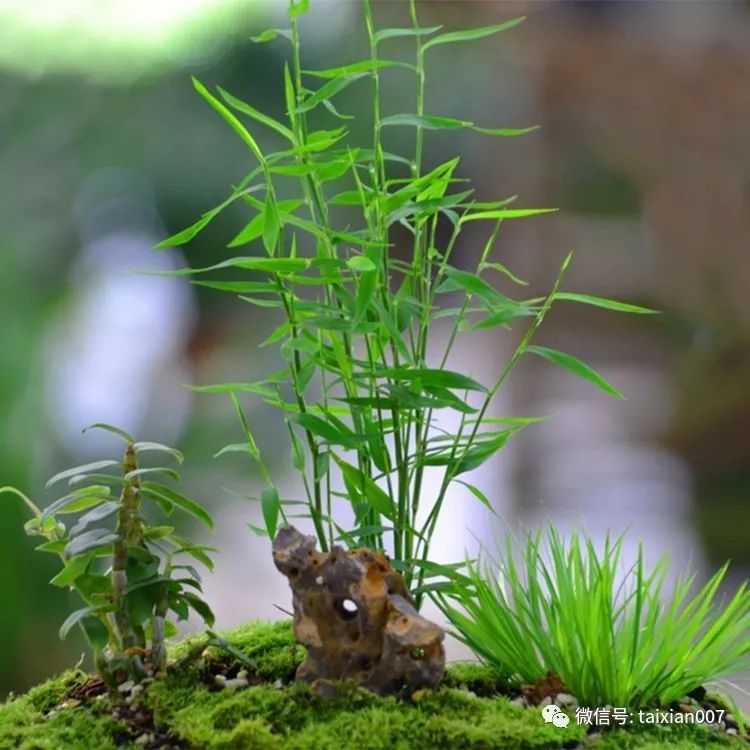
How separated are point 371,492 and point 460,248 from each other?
1727 mm

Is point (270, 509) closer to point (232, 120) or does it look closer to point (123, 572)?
point (123, 572)

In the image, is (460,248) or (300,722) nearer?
(300,722)

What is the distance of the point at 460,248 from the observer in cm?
246

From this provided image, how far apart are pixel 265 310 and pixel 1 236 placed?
54 centimetres

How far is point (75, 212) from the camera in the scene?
1.79 metres

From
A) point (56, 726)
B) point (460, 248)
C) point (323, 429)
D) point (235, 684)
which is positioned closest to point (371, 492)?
point (323, 429)

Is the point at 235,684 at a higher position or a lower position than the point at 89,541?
lower

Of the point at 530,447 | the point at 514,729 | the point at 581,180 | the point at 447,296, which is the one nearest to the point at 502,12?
the point at 581,180

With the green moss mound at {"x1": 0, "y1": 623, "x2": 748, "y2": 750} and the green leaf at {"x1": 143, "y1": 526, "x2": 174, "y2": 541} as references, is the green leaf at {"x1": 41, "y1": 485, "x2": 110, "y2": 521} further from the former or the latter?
the green moss mound at {"x1": 0, "y1": 623, "x2": 748, "y2": 750}

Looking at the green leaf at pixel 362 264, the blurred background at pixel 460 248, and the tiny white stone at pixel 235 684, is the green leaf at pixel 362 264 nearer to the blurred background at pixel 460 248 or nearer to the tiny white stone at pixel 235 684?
the tiny white stone at pixel 235 684

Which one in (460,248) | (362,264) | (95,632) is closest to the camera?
(362,264)

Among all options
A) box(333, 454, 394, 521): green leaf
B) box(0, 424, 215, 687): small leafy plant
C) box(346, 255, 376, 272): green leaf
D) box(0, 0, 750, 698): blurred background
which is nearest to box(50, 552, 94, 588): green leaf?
box(0, 424, 215, 687): small leafy plant

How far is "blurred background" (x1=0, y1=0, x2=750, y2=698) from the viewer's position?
173 centimetres

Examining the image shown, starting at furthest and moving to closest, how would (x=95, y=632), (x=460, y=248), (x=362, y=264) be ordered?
1. (x=460, y=248)
2. (x=95, y=632)
3. (x=362, y=264)
